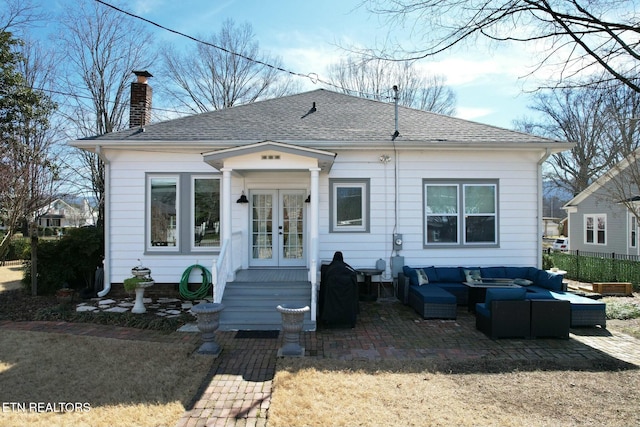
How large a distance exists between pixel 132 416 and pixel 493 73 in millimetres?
5813

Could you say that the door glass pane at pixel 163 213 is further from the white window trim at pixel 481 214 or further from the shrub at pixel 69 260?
the white window trim at pixel 481 214

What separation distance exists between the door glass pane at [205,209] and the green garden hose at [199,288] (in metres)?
0.67

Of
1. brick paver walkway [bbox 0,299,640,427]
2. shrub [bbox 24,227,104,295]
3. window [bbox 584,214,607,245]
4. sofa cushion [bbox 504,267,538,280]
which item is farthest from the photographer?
window [bbox 584,214,607,245]

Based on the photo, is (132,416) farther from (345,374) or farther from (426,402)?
(426,402)

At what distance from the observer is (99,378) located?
4.67m

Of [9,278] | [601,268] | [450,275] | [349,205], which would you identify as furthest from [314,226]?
[9,278]

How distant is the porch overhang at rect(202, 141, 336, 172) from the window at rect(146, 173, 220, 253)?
5.60ft

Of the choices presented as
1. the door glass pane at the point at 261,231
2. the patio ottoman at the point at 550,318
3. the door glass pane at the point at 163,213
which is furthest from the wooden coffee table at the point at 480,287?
the door glass pane at the point at 163,213

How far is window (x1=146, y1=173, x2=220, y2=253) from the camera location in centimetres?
927

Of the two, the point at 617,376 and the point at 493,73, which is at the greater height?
the point at 493,73

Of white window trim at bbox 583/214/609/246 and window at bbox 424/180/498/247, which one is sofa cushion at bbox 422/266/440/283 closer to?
window at bbox 424/180/498/247

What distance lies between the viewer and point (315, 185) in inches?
302

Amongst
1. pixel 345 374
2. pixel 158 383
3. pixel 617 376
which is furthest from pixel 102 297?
pixel 617 376

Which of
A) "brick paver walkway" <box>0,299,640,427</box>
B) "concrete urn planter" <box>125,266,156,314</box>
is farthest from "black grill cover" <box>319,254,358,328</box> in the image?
"concrete urn planter" <box>125,266,156,314</box>
